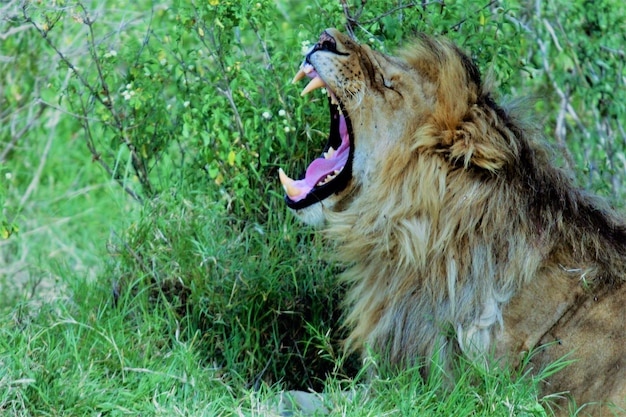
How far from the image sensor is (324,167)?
143 inches

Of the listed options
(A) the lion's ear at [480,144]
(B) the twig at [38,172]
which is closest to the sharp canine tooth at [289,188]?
(A) the lion's ear at [480,144]

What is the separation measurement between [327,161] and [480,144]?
0.68 metres

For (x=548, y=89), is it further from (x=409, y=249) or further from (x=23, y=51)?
(x=23, y=51)

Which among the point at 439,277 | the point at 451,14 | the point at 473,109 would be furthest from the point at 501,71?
the point at 439,277

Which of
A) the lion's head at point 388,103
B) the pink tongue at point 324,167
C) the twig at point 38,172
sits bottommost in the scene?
the twig at point 38,172

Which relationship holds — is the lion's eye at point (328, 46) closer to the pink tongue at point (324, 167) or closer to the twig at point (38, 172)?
the pink tongue at point (324, 167)

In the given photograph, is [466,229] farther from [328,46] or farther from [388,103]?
[328,46]

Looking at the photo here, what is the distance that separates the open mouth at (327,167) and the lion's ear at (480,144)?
1.26 feet

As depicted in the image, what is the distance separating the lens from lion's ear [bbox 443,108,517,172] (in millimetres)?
3156

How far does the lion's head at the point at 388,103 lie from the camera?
3201 millimetres

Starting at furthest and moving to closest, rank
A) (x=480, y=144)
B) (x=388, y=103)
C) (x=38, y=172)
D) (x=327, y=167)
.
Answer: (x=38, y=172) → (x=327, y=167) → (x=388, y=103) → (x=480, y=144)

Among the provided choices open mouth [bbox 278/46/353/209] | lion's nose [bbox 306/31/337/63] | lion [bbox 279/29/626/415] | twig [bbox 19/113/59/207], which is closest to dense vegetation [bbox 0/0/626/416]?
lion [bbox 279/29/626/415]

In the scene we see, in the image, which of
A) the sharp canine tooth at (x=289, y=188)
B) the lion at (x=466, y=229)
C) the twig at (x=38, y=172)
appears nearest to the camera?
the lion at (x=466, y=229)

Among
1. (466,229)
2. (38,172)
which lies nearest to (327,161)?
(466,229)
